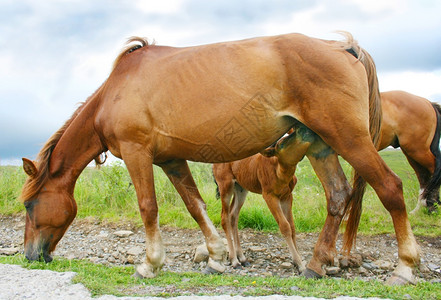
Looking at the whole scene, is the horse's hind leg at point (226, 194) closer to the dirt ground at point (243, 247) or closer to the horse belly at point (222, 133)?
the dirt ground at point (243, 247)

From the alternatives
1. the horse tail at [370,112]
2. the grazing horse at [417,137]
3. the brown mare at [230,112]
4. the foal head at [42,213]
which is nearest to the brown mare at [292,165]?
the grazing horse at [417,137]

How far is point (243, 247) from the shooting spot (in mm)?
7344

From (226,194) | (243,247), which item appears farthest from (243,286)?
(243,247)

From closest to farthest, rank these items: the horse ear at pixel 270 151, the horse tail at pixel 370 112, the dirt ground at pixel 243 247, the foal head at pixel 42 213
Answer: the horse tail at pixel 370 112 < the foal head at pixel 42 213 < the horse ear at pixel 270 151 < the dirt ground at pixel 243 247

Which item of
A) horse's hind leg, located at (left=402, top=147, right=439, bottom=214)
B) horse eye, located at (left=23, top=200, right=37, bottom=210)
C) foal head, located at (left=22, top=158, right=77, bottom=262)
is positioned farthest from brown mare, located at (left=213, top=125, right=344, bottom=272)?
horse's hind leg, located at (left=402, top=147, right=439, bottom=214)

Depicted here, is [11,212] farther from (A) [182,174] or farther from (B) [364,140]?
(B) [364,140]

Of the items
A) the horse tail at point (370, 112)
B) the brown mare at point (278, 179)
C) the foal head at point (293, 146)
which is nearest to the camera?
the horse tail at point (370, 112)

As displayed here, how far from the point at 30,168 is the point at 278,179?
11.1 feet

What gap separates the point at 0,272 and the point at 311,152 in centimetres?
368

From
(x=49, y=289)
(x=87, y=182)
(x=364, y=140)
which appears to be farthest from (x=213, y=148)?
(x=87, y=182)

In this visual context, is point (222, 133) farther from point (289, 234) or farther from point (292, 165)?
point (289, 234)

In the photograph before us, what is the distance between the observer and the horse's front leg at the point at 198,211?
199 inches

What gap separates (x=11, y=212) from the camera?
10.3 m

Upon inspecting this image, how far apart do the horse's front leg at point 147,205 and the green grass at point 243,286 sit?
15 centimetres
